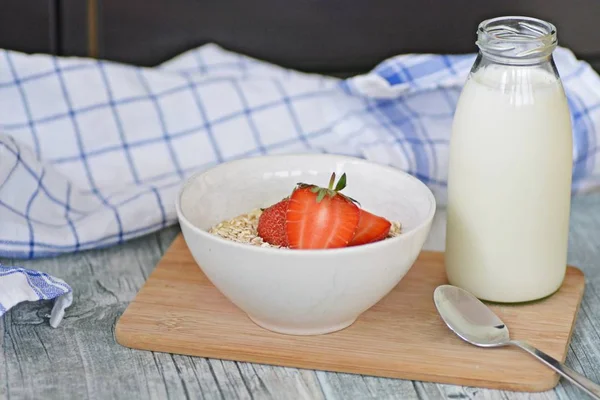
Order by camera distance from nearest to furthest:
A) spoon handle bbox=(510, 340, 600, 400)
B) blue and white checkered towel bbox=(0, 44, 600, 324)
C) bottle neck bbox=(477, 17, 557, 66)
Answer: spoon handle bbox=(510, 340, 600, 400) → bottle neck bbox=(477, 17, 557, 66) → blue and white checkered towel bbox=(0, 44, 600, 324)

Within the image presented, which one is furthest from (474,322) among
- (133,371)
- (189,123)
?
(189,123)

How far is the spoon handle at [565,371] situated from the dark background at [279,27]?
0.69 metres

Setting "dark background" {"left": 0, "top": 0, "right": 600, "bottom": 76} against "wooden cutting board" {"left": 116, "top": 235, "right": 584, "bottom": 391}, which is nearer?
"wooden cutting board" {"left": 116, "top": 235, "right": 584, "bottom": 391}

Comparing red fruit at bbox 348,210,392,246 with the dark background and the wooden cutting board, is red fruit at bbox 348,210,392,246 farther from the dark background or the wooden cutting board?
the dark background

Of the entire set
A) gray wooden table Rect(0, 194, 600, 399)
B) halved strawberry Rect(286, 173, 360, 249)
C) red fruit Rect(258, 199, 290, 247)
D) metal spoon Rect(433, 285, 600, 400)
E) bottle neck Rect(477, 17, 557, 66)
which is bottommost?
gray wooden table Rect(0, 194, 600, 399)

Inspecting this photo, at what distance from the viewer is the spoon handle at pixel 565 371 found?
2.70 ft

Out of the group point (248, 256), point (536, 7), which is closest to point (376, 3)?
point (536, 7)

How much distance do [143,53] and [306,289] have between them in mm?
720

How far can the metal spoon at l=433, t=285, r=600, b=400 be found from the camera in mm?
889

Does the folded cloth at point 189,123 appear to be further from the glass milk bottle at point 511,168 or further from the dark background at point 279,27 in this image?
the glass milk bottle at point 511,168

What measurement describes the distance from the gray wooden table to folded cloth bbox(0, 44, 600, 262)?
0.66ft

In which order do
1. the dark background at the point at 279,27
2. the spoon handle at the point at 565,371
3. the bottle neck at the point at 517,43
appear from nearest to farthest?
the spoon handle at the point at 565,371 < the bottle neck at the point at 517,43 < the dark background at the point at 279,27

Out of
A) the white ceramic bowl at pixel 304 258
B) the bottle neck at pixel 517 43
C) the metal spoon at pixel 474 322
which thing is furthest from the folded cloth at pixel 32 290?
the bottle neck at pixel 517 43

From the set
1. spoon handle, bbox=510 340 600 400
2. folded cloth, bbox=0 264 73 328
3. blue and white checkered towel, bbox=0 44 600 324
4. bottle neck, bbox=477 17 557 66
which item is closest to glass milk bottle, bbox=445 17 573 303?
bottle neck, bbox=477 17 557 66
